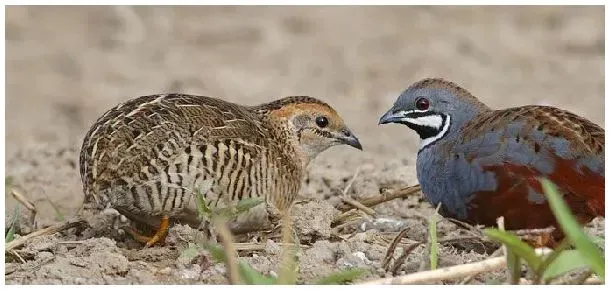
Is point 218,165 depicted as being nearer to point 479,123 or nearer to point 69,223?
point 69,223

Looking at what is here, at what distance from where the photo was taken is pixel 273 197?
596 centimetres

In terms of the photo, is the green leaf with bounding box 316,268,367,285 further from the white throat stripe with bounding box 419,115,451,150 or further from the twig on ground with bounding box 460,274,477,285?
the white throat stripe with bounding box 419,115,451,150

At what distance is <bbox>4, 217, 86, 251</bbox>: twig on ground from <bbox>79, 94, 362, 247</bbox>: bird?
30 cm

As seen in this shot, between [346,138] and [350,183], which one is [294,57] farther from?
[346,138]

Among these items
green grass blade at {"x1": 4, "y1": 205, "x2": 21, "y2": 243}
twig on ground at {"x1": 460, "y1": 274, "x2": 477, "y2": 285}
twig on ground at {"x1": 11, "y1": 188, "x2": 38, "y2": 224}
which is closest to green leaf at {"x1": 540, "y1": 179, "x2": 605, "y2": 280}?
twig on ground at {"x1": 460, "y1": 274, "x2": 477, "y2": 285}

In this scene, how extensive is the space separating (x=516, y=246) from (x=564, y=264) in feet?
0.67

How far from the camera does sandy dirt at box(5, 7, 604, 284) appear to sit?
8.03 m

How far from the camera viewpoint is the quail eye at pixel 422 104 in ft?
20.8

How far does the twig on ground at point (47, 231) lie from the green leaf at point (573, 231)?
2.39 m

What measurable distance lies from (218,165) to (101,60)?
5.80 metres

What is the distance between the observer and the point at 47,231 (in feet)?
19.2

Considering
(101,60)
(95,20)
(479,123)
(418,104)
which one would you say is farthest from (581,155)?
(95,20)

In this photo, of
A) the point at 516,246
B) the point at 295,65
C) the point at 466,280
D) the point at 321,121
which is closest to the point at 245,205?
the point at 466,280

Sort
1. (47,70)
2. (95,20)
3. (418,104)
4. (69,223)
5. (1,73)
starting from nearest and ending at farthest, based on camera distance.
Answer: (1,73) → (69,223) → (418,104) → (47,70) → (95,20)
